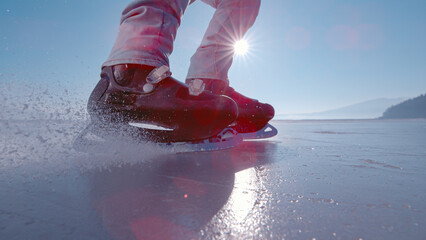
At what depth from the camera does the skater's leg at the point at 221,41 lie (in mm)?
1075

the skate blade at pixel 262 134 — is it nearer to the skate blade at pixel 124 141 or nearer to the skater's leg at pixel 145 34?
the skate blade at pixel 124 141

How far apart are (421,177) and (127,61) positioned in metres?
0.81

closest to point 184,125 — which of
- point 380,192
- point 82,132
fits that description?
point 82,132

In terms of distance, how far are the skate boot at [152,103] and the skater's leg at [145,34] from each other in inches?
1.1

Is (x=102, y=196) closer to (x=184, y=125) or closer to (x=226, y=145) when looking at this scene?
(x=184, y=125)

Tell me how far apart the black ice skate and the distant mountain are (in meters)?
29.7

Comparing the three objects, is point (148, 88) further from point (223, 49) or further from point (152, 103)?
point (223, 49)

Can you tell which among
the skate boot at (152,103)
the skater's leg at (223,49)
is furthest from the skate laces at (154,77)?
the skater's leg at (223,49)

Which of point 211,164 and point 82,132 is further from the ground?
point 82,132

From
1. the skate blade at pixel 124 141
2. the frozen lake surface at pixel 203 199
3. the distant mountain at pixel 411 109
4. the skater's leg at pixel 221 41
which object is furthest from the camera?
the distant mountain at pixel 411 109

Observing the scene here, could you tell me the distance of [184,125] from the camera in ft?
2.51

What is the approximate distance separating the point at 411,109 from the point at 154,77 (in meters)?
32.1

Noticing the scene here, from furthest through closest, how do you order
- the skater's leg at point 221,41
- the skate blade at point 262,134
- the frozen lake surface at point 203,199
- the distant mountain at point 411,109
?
the distant mountain at point 411,109 < the skate blade at point 262,134 < the skater's leg at point 221,41 < the frozen lake surface at point 203,199

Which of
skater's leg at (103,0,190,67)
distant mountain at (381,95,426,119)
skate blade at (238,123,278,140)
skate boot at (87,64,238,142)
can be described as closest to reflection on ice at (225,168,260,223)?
skate boot at (87,64,238,142)
